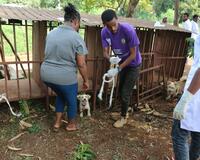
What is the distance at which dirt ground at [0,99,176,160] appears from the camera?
396 cm

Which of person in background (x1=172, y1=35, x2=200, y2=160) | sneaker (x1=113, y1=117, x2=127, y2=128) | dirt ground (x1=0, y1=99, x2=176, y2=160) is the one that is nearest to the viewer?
person in background (x1=172, y1=35, x2=200, y2=160)

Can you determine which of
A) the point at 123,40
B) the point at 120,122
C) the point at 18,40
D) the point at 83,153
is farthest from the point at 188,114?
the point at 18,40

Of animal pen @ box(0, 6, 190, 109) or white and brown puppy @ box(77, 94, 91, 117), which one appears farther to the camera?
white and brown puppy @ box(77, 94, 91, 117)

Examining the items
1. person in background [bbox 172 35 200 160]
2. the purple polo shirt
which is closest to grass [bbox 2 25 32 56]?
the purple polo shirt

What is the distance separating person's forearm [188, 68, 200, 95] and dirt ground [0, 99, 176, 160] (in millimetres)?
1787

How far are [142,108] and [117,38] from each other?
6.21ft

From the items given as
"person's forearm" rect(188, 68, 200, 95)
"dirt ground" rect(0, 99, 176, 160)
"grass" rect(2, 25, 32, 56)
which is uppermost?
"person's forearm" rect(188, 68, 200, 95)

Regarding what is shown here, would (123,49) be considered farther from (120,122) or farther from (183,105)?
(183,105)

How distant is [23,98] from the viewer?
191 inches

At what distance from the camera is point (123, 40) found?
4.40m

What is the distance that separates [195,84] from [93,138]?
2.31 meters

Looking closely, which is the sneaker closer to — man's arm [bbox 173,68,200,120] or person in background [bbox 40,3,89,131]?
person in background [bbox 40,3,89,131]

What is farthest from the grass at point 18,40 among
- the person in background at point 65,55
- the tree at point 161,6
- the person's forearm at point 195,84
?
the tree at point 161,6

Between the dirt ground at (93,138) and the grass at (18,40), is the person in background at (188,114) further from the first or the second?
the grass at (18,40)
